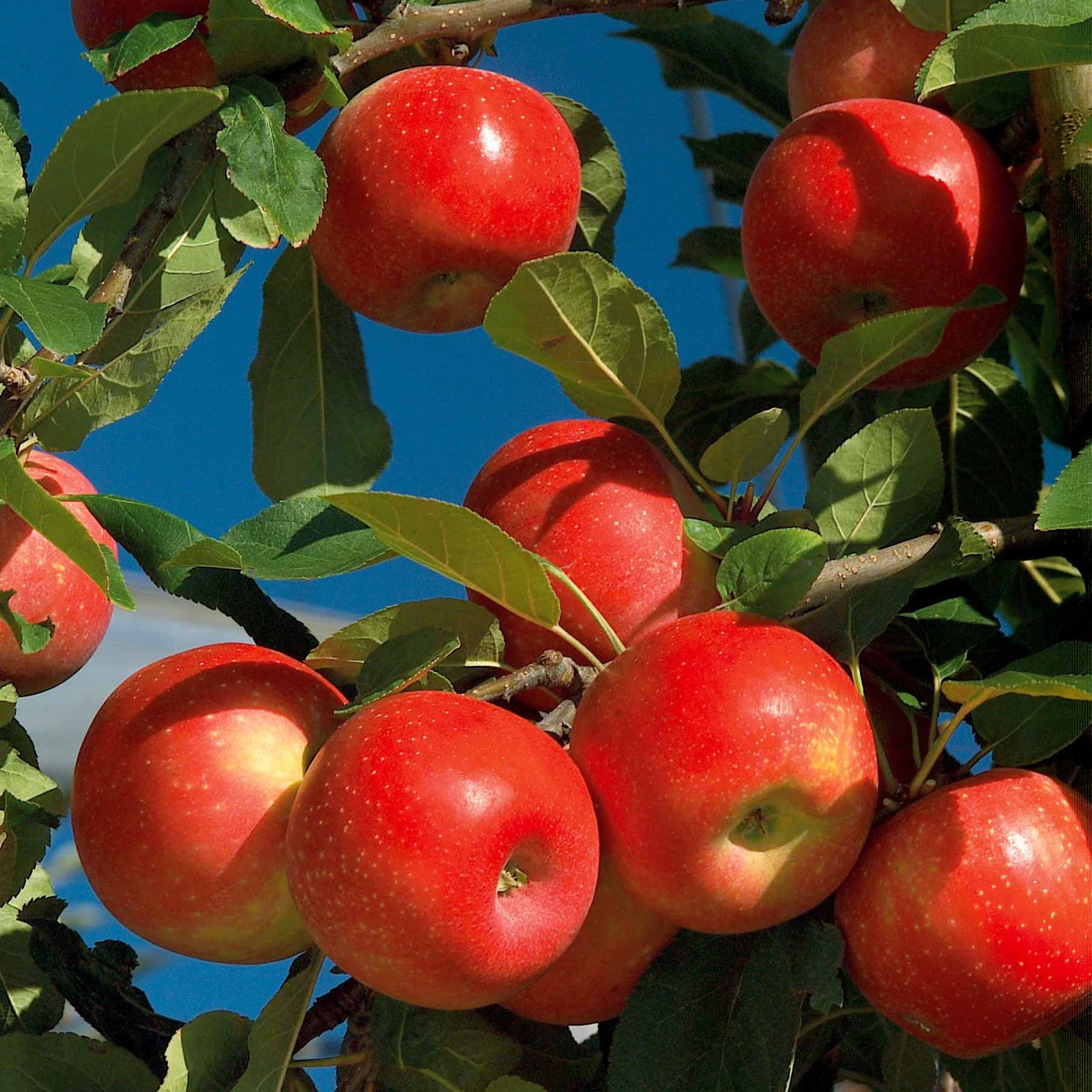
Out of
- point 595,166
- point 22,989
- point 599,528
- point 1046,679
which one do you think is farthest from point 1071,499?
point 22,989

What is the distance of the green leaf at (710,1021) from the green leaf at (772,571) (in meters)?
0.13

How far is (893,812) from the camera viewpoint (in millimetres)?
532

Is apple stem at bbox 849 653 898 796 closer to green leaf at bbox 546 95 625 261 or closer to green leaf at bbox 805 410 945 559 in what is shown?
green leaf at bbox 805 410 945 559

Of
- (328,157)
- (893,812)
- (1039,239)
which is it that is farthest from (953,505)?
(328,157)

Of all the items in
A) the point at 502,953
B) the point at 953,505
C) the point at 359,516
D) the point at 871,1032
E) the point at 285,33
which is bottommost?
the point at 871,1032

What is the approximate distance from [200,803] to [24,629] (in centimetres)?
14

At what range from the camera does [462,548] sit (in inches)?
19.6

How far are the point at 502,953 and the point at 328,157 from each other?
40 cm

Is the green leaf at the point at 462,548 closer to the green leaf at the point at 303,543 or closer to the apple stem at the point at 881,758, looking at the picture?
the green leaf at the point at 303,543

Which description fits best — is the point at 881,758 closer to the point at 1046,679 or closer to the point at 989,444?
the point at 1046,679

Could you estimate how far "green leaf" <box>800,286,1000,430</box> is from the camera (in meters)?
0.56

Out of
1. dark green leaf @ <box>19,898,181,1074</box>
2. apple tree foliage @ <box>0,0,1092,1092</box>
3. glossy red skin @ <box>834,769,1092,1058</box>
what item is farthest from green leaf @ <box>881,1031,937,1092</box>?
dark green leaf @ <box>19,898,181,1074</box>

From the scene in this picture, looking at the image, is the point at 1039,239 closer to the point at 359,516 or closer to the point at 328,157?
the point at 328,157

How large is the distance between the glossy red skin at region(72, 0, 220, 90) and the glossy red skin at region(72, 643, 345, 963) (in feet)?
0.90
